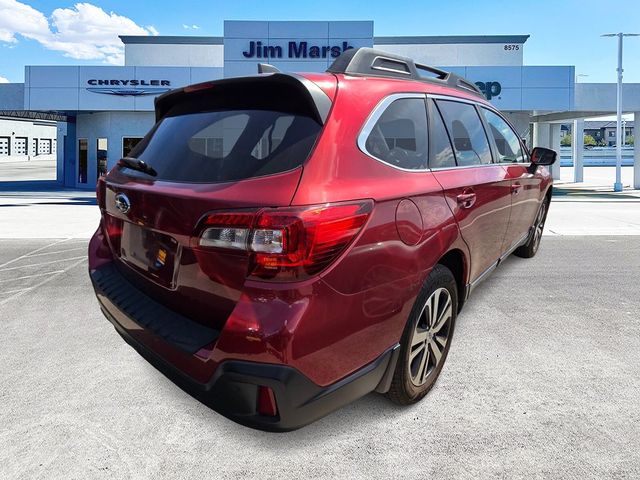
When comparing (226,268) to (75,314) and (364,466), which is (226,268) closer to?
(364,466)

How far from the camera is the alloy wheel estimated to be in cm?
278

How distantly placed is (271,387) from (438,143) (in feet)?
6.09

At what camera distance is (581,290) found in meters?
5.39

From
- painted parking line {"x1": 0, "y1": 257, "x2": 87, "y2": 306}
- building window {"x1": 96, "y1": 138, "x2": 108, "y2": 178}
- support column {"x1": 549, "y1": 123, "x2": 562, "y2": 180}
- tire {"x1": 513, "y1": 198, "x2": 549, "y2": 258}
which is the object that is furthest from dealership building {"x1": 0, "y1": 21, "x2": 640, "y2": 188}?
painted parking line {"x1": 0, "y1": 257, "x2": 87, "y2": 306}

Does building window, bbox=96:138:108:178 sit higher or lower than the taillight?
higher

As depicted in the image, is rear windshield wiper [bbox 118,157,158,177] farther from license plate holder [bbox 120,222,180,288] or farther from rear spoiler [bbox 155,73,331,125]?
rear spoiler [bbox 155,73,331,125]

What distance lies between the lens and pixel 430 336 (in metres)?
2.91

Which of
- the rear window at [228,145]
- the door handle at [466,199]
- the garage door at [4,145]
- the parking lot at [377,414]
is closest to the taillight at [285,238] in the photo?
the rear window at [228,145]

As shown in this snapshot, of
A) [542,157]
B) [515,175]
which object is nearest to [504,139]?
[515,175]

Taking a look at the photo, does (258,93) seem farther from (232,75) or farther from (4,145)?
(4,145)

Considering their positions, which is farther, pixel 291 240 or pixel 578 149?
pixel 578 149

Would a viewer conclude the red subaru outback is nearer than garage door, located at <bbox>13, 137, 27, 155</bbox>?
Yes

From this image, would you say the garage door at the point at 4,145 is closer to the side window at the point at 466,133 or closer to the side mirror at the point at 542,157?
the side mirror at the point at 542,157

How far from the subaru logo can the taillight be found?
79cm
